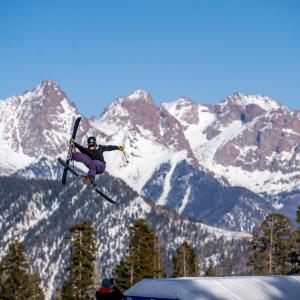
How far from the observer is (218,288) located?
29.1 m

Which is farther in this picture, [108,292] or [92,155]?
[92,155]

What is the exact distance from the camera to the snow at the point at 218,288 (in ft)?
91.0

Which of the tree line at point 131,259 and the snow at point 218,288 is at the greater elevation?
the tree line at point 131,259

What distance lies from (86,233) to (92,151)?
44101 millimetres

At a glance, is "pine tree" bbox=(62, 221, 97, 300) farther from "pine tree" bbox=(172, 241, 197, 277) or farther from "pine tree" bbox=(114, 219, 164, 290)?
"pine tree" bbox=(172, 241, 197, 277)

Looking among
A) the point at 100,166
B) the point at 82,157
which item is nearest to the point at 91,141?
the point at 82,157

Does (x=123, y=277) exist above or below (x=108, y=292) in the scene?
above

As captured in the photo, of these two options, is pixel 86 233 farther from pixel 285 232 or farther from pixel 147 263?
pixel 285 232

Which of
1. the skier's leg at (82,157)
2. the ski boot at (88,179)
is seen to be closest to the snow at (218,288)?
the ski boot at (88,179)

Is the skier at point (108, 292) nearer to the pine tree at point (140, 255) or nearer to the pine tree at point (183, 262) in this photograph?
the pine tree at point (140, 255)

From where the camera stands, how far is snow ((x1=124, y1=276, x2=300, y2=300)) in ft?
91.0

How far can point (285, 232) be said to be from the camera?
7588 cm

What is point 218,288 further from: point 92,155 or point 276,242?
point 276,242

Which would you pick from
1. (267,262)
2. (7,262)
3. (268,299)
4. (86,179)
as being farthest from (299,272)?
(86,179)
